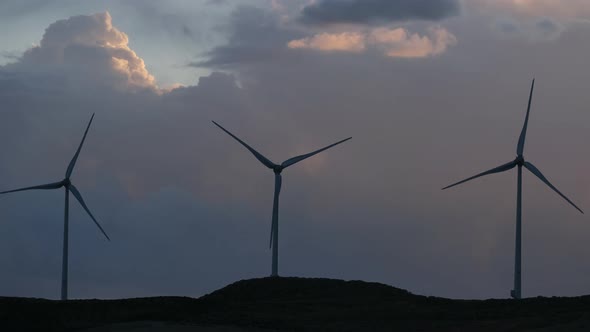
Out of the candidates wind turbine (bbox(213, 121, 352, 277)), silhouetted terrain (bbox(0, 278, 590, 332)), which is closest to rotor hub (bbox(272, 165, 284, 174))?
wind turbine (bbox(213, 121, 352, 277))

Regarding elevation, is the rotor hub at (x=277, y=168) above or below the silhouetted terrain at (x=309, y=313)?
above

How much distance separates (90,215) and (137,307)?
17.6 m

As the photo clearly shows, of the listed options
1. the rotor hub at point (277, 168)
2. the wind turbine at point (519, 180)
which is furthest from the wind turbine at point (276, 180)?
the wind turbine at point (519, 180)

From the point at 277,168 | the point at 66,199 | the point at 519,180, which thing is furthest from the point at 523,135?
the point at 66,199

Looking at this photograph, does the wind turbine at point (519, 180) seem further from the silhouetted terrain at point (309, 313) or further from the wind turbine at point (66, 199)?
the wind turbine at point (66, 199)

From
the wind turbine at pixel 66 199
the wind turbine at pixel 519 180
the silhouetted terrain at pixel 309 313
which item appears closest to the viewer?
the silhouetted terrain at pixel 309 313

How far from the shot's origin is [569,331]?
4700 centimetres

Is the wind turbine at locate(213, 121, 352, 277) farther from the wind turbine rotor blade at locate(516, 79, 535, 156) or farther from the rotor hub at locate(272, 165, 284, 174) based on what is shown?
the wind turbine rotor blade at locate(516, 79, 535, 156)

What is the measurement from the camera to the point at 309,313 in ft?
198

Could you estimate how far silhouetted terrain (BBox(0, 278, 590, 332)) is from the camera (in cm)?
5228

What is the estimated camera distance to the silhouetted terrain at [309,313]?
52.3 m

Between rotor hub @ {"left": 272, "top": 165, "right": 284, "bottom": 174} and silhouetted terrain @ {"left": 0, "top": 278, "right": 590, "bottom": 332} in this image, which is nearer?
silhouetted terrain @ {"left": 0, "top": 278, "right": 590, "bottom": 332}

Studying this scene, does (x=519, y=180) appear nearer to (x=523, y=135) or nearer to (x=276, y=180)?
(x=523, y=135)

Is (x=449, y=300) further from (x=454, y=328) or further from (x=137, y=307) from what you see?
(x=137, y=307)
